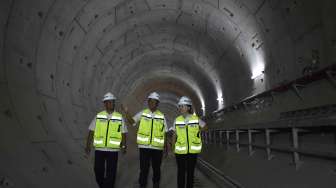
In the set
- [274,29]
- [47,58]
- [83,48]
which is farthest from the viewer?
[83,48]

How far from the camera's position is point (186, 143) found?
19.2ft

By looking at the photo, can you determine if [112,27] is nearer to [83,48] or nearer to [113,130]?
[83,48]

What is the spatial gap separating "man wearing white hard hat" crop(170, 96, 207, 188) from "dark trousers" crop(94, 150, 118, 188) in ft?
3.60

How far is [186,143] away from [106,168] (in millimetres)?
1452

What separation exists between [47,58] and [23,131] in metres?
1.99

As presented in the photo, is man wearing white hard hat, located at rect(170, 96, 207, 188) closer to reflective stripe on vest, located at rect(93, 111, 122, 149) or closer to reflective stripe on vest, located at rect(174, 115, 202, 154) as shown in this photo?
reflective stripe on vest, located at rect(174, 115, 202, 154)

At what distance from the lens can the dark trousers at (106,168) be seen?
582 centimetres

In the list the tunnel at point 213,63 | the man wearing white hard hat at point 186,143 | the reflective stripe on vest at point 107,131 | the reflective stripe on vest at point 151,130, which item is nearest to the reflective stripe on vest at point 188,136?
the man wearing white hard hat at point 186,143

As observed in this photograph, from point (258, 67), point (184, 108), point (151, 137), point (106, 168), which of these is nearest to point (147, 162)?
point (151, 137)

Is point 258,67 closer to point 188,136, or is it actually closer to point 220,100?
point 188,136

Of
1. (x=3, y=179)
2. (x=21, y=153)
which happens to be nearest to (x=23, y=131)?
(x=21, y=153)

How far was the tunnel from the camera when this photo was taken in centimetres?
509

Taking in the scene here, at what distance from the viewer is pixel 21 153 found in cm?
505

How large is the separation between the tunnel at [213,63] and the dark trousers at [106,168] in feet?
2.17
